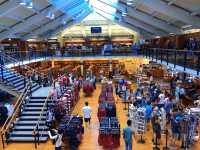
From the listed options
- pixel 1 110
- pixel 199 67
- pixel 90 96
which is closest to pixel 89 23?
pixel 90 96

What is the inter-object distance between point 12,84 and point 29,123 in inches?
121

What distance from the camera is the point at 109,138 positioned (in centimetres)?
1265

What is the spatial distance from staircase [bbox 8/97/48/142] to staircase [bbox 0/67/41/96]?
0.97m

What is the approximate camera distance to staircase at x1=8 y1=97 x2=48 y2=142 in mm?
14047

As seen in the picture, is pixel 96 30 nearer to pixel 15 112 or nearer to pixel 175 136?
pixel 15 112

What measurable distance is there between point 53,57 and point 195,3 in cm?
A: 2050

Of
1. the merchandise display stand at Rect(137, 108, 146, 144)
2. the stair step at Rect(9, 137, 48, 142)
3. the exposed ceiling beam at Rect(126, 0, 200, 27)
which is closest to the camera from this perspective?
the merchandise display stand at Rect(137, 108, 146, 144)

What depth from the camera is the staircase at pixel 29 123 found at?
1405 centimetres

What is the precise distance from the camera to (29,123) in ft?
48.7

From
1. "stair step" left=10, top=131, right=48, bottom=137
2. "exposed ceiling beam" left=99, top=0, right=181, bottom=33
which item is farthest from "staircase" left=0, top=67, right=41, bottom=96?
"exposed ceiling beam" left=99, top=0, right=181, bottom=33

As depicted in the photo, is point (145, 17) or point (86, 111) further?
point (145, 17)

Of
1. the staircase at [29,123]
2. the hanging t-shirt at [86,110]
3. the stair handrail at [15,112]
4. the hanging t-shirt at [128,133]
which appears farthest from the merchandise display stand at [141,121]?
the stair handrail at [15,112]

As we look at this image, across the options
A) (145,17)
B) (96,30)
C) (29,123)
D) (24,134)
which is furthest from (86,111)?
(96,30)

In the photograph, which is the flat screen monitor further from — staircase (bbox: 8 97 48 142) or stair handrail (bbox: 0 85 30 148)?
staircase (bbox: 8 97 48 142)
